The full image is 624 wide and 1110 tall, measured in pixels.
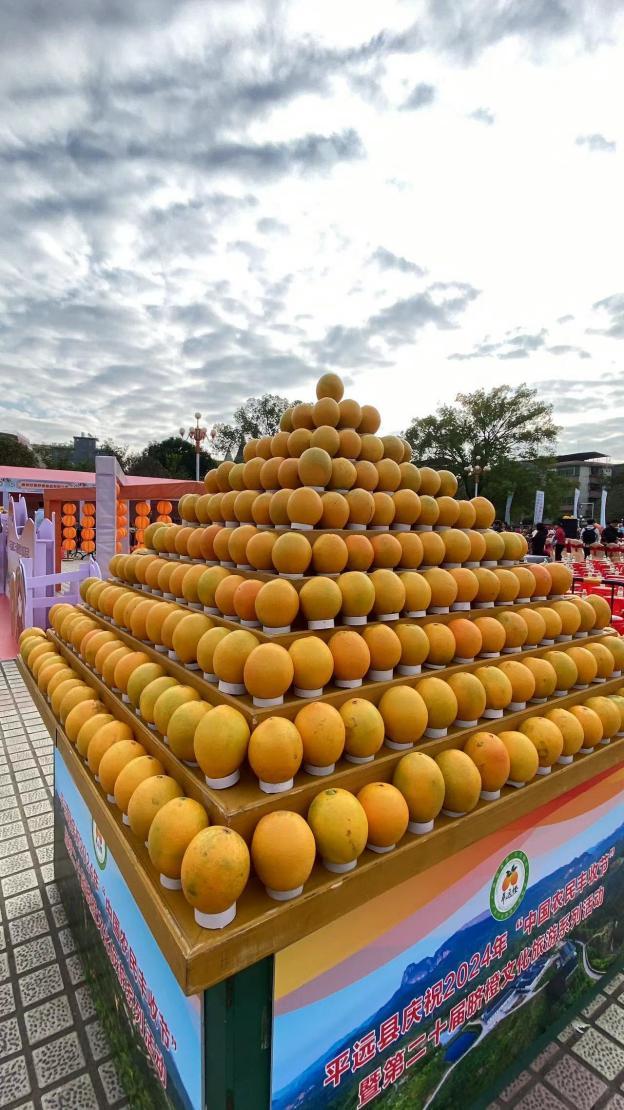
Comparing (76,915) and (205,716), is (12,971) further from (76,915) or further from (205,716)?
(205,716)

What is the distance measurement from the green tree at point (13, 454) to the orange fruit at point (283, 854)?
154 ft

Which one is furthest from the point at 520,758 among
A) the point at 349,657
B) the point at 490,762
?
the point at 349,657

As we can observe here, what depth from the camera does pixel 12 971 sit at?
9.00 feet

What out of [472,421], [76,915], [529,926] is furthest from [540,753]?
[472,421]

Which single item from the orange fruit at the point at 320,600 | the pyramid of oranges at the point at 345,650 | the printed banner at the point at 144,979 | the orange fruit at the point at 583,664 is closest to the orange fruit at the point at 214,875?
the pyramid of oranges at the point at 345,650

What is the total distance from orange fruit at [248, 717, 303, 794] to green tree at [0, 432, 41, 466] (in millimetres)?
46714

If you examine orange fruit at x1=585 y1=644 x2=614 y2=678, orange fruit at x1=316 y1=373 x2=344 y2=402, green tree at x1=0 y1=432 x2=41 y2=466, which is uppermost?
green tree at x1=0 y1=432 x2=41 y2=466

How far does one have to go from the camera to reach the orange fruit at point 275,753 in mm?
1421

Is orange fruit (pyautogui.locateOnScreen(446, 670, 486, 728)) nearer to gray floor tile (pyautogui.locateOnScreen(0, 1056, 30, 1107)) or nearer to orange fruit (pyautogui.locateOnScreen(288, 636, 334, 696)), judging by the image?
orange fruit (pyautogui.locateOnScreen(288, 636, 334, 696))

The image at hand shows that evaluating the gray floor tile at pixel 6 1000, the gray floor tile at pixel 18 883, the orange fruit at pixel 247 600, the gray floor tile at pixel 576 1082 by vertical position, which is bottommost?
the gray floor tile at pixel 6 1000

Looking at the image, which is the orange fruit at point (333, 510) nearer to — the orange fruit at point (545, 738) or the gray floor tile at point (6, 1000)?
the orange fruit at point (545, 738)

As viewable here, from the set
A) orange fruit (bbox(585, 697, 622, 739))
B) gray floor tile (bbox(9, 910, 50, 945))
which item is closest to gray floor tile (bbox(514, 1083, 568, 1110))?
orange fruit (bbox(585, 697, 622, 739))

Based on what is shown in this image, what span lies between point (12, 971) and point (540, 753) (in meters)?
2.97

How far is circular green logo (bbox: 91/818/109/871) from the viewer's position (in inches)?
82.6
